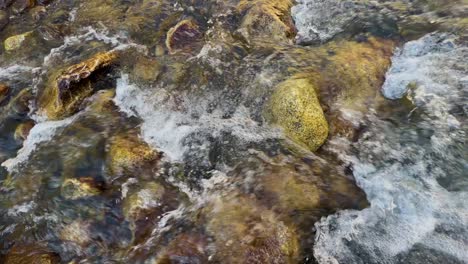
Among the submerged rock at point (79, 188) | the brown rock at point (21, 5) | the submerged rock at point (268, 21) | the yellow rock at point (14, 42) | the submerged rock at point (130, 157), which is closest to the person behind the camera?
the submerged rock at point (79, 188)

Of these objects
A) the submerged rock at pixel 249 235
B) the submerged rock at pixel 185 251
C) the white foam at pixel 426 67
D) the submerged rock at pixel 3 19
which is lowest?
the submerged rock at pixel 185 251

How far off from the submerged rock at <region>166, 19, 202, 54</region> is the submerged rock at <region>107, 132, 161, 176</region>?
100 inches

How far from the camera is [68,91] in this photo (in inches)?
298

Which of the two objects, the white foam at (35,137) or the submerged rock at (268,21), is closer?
the white foam at (35,137)

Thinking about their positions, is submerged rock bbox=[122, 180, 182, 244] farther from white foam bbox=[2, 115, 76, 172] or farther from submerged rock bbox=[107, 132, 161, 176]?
white foam bbox=[2, 115, 76, 172]

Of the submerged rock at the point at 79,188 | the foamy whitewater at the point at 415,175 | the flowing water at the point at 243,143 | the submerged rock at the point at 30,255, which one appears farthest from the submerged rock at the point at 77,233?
the foamy whitewater at the point at 415,175

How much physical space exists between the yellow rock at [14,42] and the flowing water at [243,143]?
44 centimetres

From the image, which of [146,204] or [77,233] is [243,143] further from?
[77,233]

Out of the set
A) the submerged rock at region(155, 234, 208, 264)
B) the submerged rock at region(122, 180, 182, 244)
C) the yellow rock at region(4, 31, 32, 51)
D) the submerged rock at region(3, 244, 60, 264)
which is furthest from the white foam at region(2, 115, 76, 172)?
the submerged rock at region(155, 234, 208, 264)

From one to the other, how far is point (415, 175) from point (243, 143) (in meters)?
2.34

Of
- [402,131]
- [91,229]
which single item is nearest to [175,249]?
[91,229]

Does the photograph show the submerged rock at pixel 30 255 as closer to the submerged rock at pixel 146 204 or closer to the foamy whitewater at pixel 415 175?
the submerged rock at pixel 146 204

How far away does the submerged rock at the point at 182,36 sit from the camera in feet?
27.8

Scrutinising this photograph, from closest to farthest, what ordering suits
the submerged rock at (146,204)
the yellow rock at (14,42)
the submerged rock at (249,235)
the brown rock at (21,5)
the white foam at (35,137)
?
the submerged rock at (249,235) → the submerged rock at (146,204) → the white foam at (35,137) → the yellow rock at (14,42) → the brown rock at (21,5)
